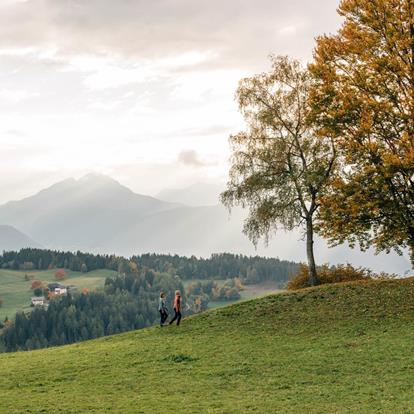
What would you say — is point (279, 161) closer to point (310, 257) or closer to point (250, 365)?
point (310, 257)

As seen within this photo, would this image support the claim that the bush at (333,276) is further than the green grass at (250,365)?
Yes

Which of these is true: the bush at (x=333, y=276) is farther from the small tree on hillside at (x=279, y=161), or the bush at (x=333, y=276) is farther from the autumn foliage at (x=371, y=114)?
the autumn foliage at (x=371, y=114)

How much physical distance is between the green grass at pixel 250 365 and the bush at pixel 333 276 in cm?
1247

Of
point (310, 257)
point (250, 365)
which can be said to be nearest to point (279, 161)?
point (310, 257)

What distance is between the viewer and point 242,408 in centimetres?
2136

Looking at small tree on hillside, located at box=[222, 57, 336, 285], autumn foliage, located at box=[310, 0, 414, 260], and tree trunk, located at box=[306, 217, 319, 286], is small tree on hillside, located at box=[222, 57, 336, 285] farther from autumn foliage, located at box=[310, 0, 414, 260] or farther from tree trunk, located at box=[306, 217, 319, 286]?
autumn foliage, located at box=[310, 0, 414, 260]

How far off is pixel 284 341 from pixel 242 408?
13279mm

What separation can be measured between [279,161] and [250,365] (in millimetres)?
31278

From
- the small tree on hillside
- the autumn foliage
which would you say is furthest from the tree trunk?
the autumn foliage

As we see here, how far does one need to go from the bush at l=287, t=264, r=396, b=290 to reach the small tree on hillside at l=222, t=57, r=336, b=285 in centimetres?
211

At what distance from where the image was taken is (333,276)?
58812 millimetres

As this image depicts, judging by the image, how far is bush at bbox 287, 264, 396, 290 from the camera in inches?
2299

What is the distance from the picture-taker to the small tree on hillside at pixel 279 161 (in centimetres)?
5600

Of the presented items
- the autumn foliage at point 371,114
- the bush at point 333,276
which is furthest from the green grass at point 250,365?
the bush at point 333,276
